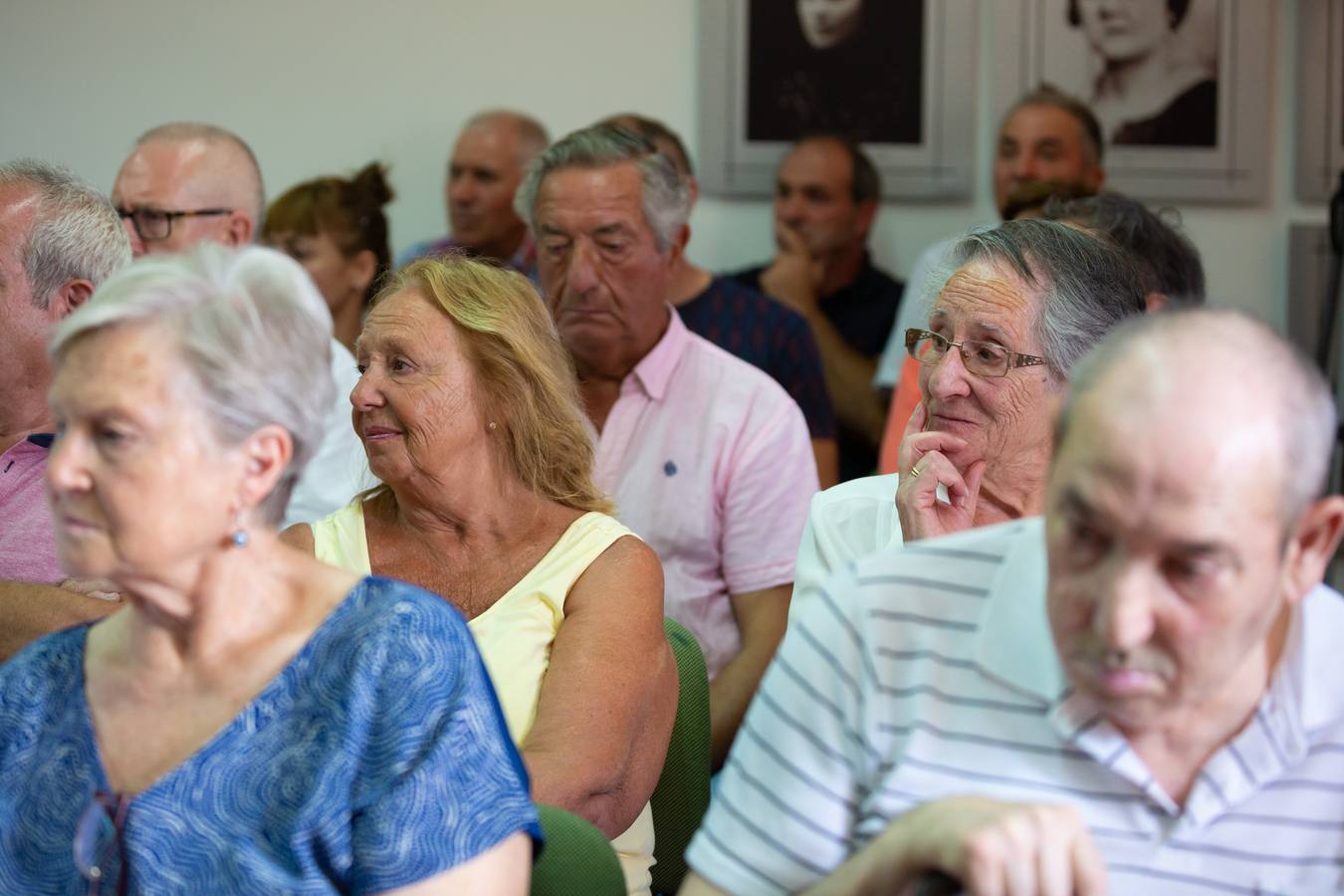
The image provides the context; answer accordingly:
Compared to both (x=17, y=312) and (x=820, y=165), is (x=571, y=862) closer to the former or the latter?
(x=17, y=312)

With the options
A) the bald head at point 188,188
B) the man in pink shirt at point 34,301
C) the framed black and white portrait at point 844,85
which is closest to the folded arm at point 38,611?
the man in pink shirt at point 34,301

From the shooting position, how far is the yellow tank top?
205 cm

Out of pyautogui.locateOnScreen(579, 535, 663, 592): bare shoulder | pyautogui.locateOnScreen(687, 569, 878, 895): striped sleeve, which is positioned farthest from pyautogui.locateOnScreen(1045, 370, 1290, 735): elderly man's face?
pyautogui.locateOnScreen(579, 535, 663, 592): bare shoulder

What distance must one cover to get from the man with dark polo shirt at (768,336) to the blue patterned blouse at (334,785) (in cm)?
216

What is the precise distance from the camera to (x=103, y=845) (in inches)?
56.5

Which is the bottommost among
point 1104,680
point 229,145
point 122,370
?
point 1104,680

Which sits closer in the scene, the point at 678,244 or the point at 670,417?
the point at 670,417

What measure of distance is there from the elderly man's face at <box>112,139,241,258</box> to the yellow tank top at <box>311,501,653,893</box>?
1434 millimetres

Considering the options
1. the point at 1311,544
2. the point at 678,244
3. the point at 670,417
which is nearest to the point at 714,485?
the point at 670,417

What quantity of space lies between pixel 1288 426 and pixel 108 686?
1087 mm

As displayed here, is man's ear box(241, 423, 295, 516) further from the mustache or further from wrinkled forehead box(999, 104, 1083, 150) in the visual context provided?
wrinkled forehead box(999, 104, 1083, 150)

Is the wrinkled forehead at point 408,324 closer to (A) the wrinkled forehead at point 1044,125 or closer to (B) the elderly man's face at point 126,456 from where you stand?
(B) the elderly man's face at point 126,456

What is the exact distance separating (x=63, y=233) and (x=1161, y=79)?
10.5 ft

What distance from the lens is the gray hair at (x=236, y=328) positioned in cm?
139
